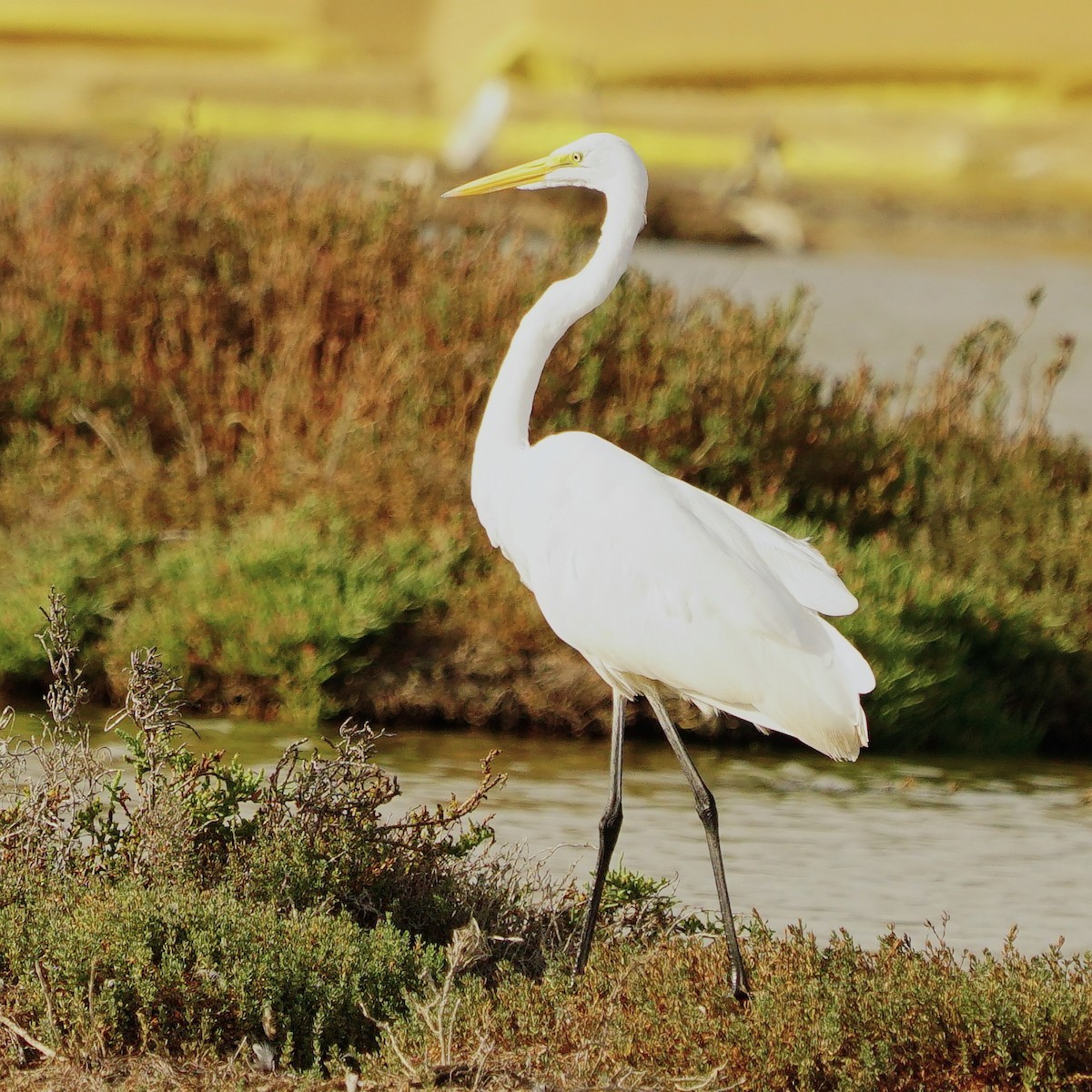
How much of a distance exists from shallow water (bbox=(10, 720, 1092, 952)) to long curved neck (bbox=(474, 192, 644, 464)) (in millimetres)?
1081

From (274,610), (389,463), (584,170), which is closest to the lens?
(584,170)

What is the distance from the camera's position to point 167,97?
28.9 metres

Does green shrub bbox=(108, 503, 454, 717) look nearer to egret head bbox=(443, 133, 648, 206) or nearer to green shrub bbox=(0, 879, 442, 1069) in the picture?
egret head bbox=(443, 133, 648, 206)

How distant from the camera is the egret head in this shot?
552 centimetres

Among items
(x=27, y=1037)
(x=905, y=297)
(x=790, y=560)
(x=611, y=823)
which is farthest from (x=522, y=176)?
(x=905, y=297)

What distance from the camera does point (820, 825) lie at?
6.82 metres

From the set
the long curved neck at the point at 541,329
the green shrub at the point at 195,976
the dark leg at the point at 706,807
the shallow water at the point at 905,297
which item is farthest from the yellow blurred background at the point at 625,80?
the green shrub at the point at 195,976

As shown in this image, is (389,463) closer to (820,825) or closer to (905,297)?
(820,825)

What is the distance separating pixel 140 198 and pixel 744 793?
4530 millimetres

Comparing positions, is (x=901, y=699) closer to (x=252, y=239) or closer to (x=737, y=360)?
(x=737, y=360)

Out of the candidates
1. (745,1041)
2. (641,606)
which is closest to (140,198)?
(641,606)

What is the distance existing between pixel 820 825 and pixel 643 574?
2.02 m

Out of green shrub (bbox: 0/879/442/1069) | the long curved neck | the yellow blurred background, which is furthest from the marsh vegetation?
the yellow blurred background

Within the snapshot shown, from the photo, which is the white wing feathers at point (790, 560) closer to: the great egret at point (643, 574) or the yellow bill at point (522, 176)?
the great egret at point (643, 574)
